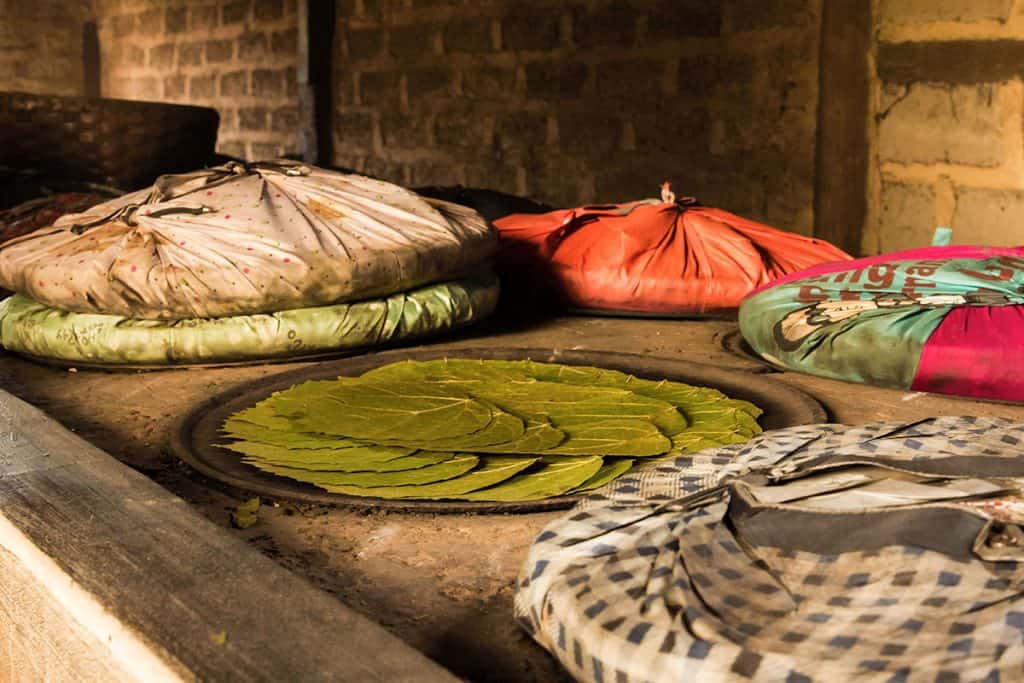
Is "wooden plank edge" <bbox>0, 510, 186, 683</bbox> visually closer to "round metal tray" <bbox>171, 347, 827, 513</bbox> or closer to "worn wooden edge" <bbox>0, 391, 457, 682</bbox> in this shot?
"worn wooden edge" <bbox>0, 391, 457, 682</bbox>

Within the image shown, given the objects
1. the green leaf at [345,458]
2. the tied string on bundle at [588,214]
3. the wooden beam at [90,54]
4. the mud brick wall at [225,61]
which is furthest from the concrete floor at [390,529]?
the wooden beam at [90,54]

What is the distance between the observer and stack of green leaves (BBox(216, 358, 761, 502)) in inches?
72.7

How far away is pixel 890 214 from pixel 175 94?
240 inches

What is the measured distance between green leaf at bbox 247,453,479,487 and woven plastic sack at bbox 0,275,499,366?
82 cm

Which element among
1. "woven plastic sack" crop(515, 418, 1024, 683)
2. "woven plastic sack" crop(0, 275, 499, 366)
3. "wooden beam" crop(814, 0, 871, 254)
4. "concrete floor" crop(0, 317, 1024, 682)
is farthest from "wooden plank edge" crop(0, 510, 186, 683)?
"wooden beam" crop(814, 0, 871, 254)

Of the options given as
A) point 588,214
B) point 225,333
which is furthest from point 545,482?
point 588,214

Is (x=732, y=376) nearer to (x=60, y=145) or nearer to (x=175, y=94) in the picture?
(x=60, y=145)

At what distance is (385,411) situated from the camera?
2.22 m

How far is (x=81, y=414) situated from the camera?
94.0 inches

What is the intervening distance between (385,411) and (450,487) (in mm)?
447

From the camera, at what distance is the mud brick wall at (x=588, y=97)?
14.1 feet

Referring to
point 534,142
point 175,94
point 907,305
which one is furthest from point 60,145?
point 175,94

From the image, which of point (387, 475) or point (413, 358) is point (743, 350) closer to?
point (413, 358)

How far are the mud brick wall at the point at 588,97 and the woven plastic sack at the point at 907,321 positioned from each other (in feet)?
5.06
